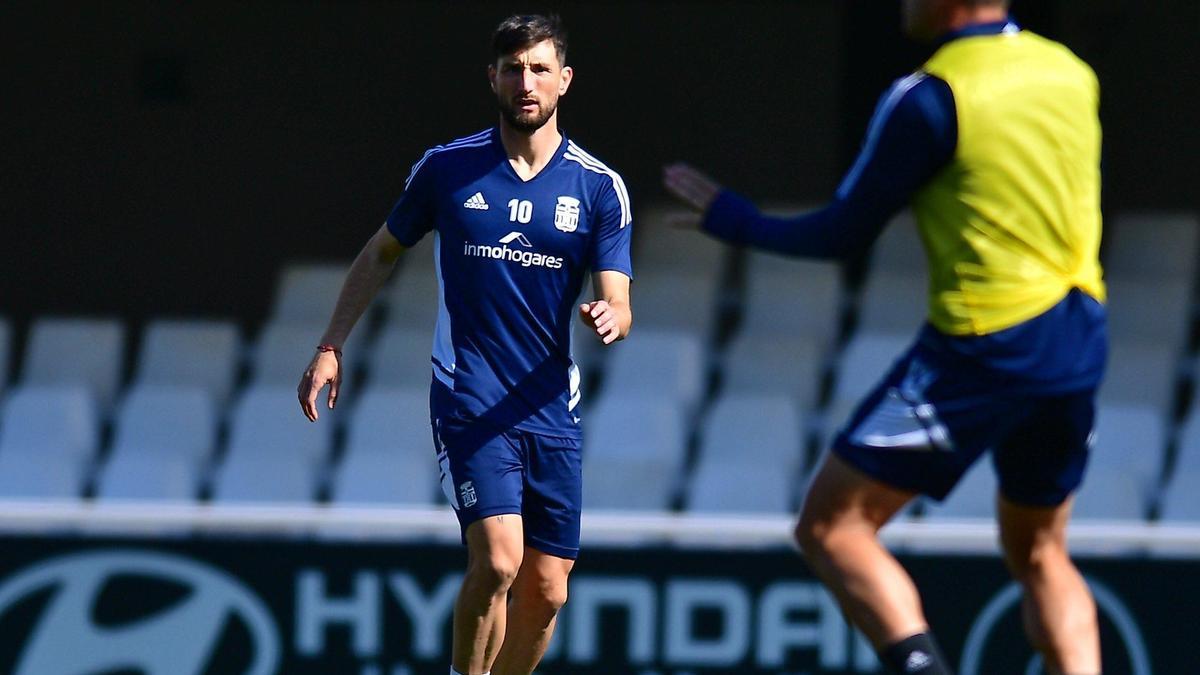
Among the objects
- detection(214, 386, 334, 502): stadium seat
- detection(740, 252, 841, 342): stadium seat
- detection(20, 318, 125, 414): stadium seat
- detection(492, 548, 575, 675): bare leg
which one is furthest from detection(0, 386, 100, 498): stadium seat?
detection(492, 548, 575, 675): bare leg

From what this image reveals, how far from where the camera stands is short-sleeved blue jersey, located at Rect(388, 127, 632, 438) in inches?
190

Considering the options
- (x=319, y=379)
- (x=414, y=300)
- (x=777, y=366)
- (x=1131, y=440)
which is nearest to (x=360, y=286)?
(x=319, y=379)

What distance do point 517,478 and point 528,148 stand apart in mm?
850

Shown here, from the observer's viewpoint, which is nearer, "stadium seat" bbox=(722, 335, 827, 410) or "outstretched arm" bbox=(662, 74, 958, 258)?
"outstretched arm" bbox=(662, 74, 958, 258)

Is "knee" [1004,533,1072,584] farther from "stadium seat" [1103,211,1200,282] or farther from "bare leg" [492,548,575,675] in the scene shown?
"stadium seat" [1103,211,1200,282]

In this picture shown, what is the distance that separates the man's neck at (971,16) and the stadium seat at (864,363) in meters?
4.74

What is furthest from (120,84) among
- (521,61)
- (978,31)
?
(978,31)

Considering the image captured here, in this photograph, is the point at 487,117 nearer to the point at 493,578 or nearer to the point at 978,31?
the point at 493,578

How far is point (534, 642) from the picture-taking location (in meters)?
5.08

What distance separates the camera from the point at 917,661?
151 inches

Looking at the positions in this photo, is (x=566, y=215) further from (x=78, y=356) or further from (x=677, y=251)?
(x=78, y=356)

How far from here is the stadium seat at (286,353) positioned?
931cm

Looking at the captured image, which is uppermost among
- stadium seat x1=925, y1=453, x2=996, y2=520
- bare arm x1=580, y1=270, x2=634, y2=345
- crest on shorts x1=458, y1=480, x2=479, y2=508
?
bare arm x1=580, y1=270, x2=634, y2=345

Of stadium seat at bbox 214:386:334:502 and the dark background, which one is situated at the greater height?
the dark background
